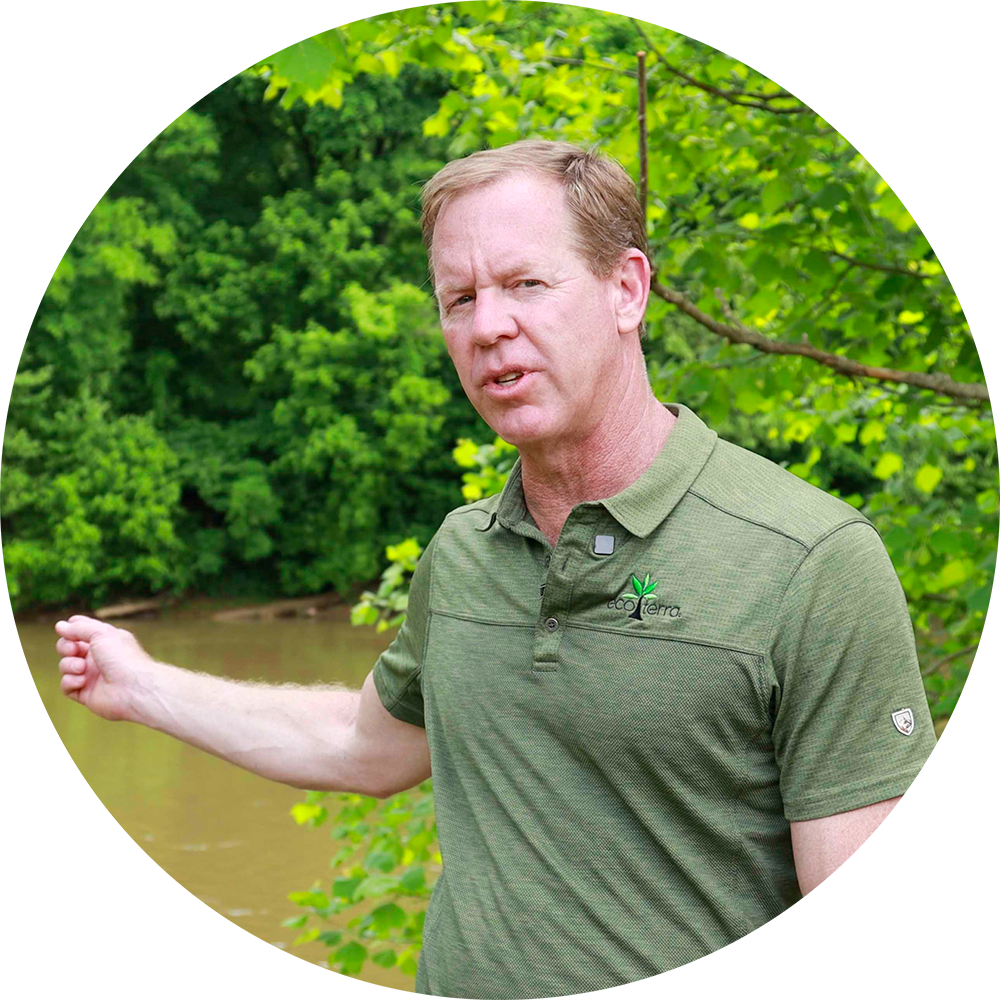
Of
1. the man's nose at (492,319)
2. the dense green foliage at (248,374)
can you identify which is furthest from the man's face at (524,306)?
the dense green foliage at (248,374)

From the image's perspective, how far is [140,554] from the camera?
4.85m

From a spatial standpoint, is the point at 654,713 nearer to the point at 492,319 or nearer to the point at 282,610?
the point at 492,319

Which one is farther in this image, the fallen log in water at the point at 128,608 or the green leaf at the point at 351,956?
the fallen log in water at the point at 128,608

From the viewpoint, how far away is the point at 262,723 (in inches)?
65.2

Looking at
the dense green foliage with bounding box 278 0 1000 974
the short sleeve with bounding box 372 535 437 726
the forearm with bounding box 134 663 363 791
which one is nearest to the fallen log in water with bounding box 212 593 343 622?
the dense green foliage with bounding box 278 0 1000 974

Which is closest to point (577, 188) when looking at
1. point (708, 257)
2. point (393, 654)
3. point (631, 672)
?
point (631, 672)

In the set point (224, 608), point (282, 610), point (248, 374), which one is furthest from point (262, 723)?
point (248, 374)

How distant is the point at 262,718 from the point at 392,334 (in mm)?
4936

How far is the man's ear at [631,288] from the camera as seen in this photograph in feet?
4.20

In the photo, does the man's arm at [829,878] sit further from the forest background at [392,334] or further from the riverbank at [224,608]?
the riverbank at [224,608]

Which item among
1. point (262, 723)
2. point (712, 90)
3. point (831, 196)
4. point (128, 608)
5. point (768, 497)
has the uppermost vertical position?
point (712, 90)

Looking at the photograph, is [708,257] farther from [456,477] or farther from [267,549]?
[456,477]

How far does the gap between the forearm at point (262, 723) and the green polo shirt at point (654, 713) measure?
310 mm

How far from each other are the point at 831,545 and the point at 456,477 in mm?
6302
